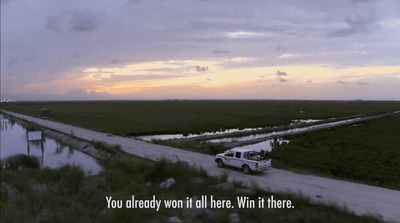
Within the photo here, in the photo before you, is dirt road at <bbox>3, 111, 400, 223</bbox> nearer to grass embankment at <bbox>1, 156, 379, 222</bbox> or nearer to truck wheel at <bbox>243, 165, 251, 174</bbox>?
truck wheel at <bbox>243, 165, 251, 174</bbox>

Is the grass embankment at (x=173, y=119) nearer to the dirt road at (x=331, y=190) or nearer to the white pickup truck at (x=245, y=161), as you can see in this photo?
the white pickup truck at (x=245, y=161)

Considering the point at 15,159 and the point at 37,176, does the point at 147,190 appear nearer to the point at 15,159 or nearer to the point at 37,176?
the point at 37,176

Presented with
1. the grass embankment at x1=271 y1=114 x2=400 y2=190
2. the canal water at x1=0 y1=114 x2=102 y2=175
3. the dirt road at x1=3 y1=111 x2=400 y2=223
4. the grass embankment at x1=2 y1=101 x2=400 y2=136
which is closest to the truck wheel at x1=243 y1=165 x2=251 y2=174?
the dirt road at x1=3 y1=111 x2=400 y2=223

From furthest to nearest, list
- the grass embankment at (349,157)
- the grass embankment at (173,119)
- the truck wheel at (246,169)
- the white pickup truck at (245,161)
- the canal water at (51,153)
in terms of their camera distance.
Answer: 1. the grass embankment at (173,119)
2. the canal water at (51,153)
3. the grass embankment at (349,157)
4. the truck wheel at (246,169)
5. the white pickup truck at (245,161)

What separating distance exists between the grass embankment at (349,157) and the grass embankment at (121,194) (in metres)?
7.16

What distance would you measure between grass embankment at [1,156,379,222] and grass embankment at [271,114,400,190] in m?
7.16

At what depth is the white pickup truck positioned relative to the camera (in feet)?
54.4

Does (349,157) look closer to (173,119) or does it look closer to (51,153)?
(51,153)

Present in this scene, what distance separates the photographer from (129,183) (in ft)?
51.4

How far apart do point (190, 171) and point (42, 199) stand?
25.6ft

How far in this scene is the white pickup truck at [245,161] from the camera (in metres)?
16.6

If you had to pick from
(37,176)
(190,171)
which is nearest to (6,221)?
(37,176)

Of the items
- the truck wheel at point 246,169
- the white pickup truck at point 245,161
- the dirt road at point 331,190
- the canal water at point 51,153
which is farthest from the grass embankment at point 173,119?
the dirt road at point 331,190

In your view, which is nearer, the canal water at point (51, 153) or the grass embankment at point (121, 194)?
the grass embankment at point (121, 194)
